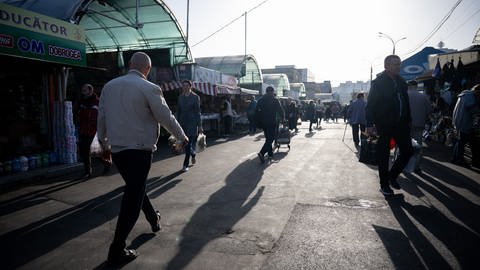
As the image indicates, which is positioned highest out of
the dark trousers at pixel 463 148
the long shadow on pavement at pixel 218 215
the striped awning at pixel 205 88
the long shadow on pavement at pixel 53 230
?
the striped awning at pixel 205 88

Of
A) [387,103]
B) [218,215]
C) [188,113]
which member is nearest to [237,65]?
[188,113]

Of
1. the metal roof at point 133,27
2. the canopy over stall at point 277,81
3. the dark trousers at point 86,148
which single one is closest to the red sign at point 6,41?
the dark trousers at point 86,148

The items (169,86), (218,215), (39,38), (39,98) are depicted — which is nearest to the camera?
(218,215)

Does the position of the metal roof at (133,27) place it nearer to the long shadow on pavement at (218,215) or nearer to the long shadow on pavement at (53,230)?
the long shadow on pavement at (218,215)

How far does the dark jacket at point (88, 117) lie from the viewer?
6.84 metres

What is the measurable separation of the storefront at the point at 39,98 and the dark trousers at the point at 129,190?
5.20 metres

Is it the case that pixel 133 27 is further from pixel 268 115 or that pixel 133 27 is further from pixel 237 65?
pixel 237 65

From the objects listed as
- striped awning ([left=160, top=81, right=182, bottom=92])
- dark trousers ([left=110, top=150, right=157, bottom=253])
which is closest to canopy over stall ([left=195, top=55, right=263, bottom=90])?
striped awning ([left=160, top=81, right=182, bottom=92])

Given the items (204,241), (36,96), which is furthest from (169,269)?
(36,96)

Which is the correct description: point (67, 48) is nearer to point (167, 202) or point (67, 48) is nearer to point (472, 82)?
point (167, 202)

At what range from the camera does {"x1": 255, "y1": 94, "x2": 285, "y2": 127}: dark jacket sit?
28.8ft

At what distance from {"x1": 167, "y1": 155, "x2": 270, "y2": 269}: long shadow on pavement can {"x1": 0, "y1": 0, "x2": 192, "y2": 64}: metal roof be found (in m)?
10.8

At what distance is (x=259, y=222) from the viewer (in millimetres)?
4051

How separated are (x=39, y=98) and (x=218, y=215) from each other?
6482 millimetres
